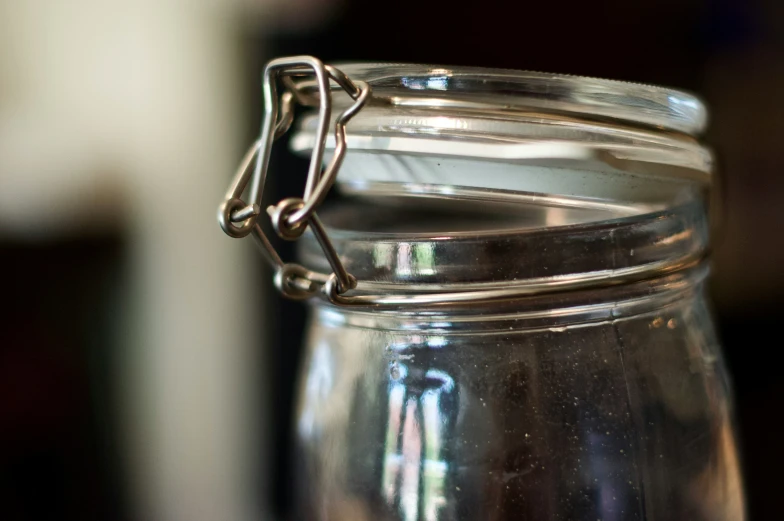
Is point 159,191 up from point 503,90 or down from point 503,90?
down

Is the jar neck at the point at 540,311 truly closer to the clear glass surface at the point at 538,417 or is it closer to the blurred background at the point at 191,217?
the clear glass surface at the point at 538,417

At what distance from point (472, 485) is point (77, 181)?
1.83ft

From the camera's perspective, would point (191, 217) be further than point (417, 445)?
Yes

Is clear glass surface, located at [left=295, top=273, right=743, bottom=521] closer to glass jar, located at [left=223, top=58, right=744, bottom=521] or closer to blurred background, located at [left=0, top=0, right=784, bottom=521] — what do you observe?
glass jar, located at [left=223, top=58, right=744, bottom=521]

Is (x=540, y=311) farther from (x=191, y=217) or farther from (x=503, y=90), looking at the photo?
(x=191, y=217)

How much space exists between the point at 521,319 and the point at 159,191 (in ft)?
1.76

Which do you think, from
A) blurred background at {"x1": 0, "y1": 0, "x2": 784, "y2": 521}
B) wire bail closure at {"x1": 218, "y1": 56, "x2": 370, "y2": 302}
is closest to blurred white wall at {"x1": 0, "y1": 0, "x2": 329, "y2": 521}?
blurred background at {"x1": 0, "y1": 0, "x2": 784, "y2": 521}

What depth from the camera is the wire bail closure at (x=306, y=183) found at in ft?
0.69

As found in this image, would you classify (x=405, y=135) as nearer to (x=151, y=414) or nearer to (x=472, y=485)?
(x=472, y=485)

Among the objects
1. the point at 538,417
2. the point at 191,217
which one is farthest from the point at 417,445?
the point at 191,217

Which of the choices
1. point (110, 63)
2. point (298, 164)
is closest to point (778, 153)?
point (298, 164)

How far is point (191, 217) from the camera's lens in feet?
2.28

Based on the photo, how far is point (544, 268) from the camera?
0.23m

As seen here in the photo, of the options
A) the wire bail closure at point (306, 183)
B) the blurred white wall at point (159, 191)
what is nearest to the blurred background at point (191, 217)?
the blurred white wall at point (159, 191)
